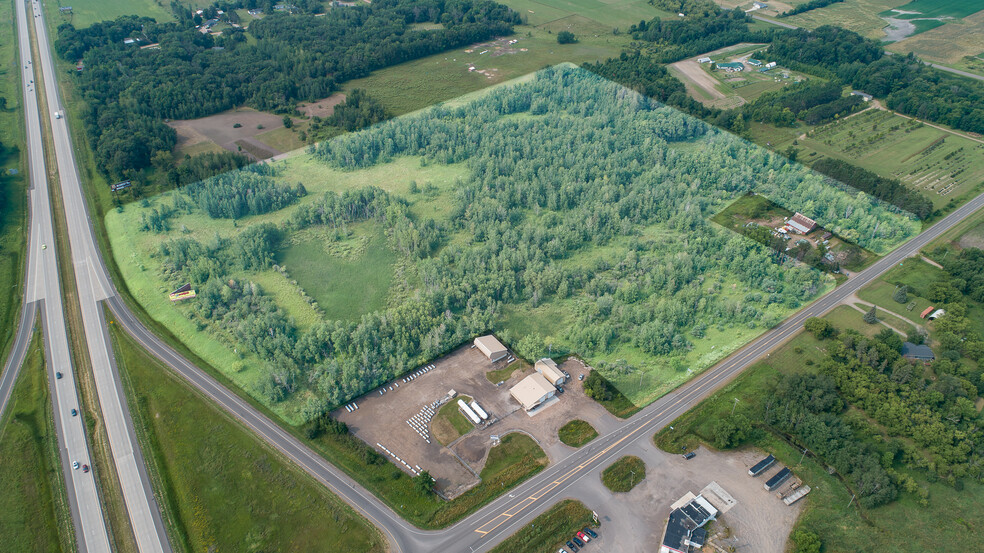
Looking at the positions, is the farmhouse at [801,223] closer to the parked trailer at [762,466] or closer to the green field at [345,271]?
the parked trailer at [762,466]

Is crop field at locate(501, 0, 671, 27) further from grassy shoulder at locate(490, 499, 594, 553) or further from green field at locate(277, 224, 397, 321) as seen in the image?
grassy shoulder at locate(490, 499, 594, 553)

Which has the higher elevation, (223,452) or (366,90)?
(366,90)

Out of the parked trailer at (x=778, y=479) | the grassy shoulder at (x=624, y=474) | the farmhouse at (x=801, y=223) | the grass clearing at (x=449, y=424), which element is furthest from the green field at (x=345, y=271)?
the farmhouse at (x=801, y=223)

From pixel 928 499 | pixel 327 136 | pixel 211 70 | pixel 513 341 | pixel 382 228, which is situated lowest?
pixel 928 499

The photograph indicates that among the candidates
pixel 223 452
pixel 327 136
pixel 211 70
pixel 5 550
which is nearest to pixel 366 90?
pixel 327 136

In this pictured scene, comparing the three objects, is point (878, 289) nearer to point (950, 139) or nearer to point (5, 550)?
point (950, 139)

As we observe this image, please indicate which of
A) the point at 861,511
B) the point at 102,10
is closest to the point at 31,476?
the point at 861,511

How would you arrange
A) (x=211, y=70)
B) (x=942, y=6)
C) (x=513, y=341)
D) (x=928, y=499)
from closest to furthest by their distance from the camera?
(x=928, y=499), (x=513, y=341), (x=211, y=70), (x=942, y=6)

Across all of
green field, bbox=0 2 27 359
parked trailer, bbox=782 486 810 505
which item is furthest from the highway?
parked trailer, bbox=782 486 810 505
